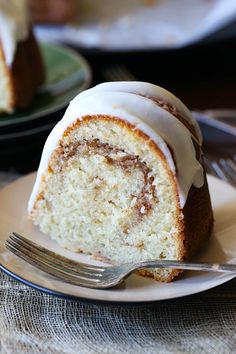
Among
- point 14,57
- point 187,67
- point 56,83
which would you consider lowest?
point 187,67

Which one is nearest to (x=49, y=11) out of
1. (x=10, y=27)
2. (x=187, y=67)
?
(x=187, y=67)

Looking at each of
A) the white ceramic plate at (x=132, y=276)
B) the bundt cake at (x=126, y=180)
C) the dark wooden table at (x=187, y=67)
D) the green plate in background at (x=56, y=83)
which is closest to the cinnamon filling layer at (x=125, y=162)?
the bundt cake at (x=126, y=180)

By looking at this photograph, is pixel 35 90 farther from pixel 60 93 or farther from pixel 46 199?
pixel 46 199

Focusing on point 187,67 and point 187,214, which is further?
point 187,67

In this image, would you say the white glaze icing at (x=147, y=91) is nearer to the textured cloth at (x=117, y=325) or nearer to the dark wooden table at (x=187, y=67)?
the textured cloth at (x=117, y=325)

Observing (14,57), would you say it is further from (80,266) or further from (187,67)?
(80,266)

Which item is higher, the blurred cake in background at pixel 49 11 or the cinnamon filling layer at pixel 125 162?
the cinnamon filling layer at pixel 125 162

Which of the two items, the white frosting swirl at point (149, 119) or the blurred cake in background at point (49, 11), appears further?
the blurred cake in background at point (49, 11)

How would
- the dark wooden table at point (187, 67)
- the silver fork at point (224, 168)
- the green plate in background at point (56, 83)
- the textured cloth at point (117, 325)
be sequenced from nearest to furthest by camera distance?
the textured cloth at point (117, 325) → the silver fork at point (224, 168) → the green plate in background at point (56, 83) → the dark wooden table at point (187, 67)
